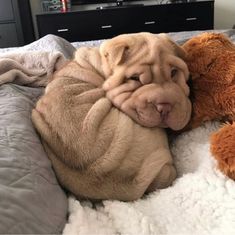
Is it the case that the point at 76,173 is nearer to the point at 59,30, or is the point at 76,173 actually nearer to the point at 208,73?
the point at 208,73

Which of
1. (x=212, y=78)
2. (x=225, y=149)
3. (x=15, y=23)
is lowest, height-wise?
(x=15, y=23)

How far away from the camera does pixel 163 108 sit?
33.3 inches

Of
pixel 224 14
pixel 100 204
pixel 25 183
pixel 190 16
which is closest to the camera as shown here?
pixel 25 183

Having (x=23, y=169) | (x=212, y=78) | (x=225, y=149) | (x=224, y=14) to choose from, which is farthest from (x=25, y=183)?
(x=224, y=14)

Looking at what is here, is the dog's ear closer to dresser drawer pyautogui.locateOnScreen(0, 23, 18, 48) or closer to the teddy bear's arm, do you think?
the teddy bear's arm

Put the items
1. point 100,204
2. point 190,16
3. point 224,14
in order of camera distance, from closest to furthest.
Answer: point 100,204, point 190,16, point 224,14

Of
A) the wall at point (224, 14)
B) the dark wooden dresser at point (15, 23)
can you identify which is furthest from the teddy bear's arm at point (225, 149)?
the wall at point (224, 14)

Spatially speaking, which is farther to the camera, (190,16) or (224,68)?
(190,16)

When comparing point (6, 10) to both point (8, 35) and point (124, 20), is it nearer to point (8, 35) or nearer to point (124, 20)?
point (8, 35)

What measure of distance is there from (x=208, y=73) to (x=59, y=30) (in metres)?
2.69

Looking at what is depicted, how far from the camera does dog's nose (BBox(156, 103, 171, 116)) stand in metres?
0.84

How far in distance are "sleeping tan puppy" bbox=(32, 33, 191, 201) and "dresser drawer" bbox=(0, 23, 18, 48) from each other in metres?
2.77

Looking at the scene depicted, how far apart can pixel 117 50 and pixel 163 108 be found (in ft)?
0.60

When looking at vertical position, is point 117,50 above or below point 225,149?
above
